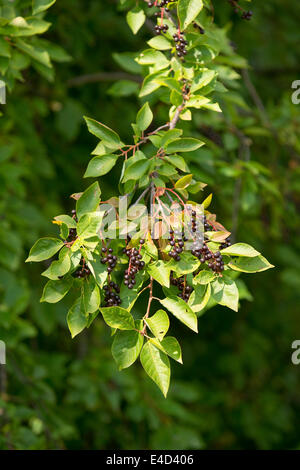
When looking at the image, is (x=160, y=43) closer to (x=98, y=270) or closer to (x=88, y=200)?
(x=88, y=200)

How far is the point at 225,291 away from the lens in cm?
153

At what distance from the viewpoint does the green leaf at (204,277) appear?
4.96 feet

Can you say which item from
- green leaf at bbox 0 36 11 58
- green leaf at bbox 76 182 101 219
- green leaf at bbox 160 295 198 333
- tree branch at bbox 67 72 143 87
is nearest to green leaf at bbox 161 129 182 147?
green leaf at bbox 76 182 101 219

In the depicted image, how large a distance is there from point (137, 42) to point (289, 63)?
1.33 meters

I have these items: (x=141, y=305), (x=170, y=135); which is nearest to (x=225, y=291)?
(x=170, y=135)

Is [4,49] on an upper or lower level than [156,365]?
upper

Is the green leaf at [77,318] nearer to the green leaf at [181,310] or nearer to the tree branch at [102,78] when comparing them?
the green leaf at [181,310]

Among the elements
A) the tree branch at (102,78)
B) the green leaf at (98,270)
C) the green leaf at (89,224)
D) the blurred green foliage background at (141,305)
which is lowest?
the blurred green foliage background at (141,305)

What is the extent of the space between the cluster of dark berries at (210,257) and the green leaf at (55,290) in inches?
14.3

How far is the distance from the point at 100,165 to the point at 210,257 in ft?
1.56

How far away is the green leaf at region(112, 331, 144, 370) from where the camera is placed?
5.01 ft

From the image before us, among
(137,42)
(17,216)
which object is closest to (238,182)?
(17,216)

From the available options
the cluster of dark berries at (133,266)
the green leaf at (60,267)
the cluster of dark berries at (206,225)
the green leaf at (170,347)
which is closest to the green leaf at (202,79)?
the cluster of dark berries at (206,225)

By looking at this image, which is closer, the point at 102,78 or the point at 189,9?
the point at 189,9
